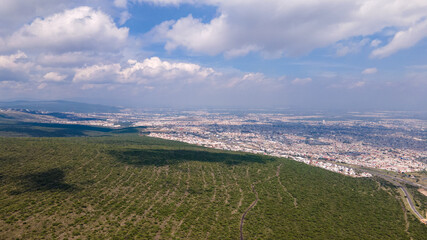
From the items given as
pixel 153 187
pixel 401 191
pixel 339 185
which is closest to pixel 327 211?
pixel 339 185

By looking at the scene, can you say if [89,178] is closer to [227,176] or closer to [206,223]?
[206,223]

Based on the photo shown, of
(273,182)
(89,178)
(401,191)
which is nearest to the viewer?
(89,178)

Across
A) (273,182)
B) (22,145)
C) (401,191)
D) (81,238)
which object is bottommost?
(401,191)

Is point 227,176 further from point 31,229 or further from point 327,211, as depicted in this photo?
point 31,229

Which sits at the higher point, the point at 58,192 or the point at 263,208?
the point at 58,192

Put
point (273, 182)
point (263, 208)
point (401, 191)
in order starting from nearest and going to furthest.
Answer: point (263, 208), point (273, 182), point (401, 191)

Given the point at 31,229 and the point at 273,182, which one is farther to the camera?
the point at 273,182
